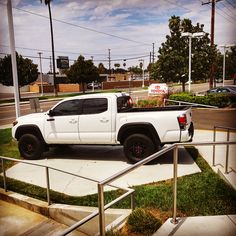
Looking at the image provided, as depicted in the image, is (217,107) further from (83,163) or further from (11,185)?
(11,185)

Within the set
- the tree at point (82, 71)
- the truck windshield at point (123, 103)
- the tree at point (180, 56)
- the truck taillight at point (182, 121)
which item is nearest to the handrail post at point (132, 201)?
the truck taillight at point (182, 121)

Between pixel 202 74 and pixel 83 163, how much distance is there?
2023 centimetres

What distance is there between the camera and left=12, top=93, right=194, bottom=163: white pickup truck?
7008 millimetres

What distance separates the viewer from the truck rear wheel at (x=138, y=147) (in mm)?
7039

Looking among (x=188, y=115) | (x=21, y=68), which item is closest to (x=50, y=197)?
(x=188, y=115)

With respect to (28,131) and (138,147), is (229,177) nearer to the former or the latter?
(138,147)

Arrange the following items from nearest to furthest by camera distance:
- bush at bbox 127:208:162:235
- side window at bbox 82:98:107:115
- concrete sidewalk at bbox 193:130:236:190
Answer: bush at bbox 127:208:162:235, concrete sidewalk at bbox 193:130:236:190, side window at bbox 82:98:107:115

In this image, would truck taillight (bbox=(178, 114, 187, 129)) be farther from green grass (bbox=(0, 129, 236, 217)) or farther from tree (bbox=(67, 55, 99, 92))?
tree (bbox=(67, 55, 99, 92))

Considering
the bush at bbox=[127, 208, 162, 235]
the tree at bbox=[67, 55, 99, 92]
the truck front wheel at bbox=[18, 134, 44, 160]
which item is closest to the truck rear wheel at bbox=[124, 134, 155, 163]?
the truck front wheel at bbox=[18, 134, 44, 160]

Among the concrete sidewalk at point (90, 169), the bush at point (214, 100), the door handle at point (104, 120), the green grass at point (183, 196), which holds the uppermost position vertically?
the door handle at point (104, 120)

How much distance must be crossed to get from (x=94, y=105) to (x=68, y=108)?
760 mm

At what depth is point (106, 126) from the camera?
293 inches

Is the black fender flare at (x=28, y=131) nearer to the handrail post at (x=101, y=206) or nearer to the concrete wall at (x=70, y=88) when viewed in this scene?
the handrail post at (x=101, y=206)

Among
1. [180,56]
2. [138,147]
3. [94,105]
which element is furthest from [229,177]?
[180,56]
